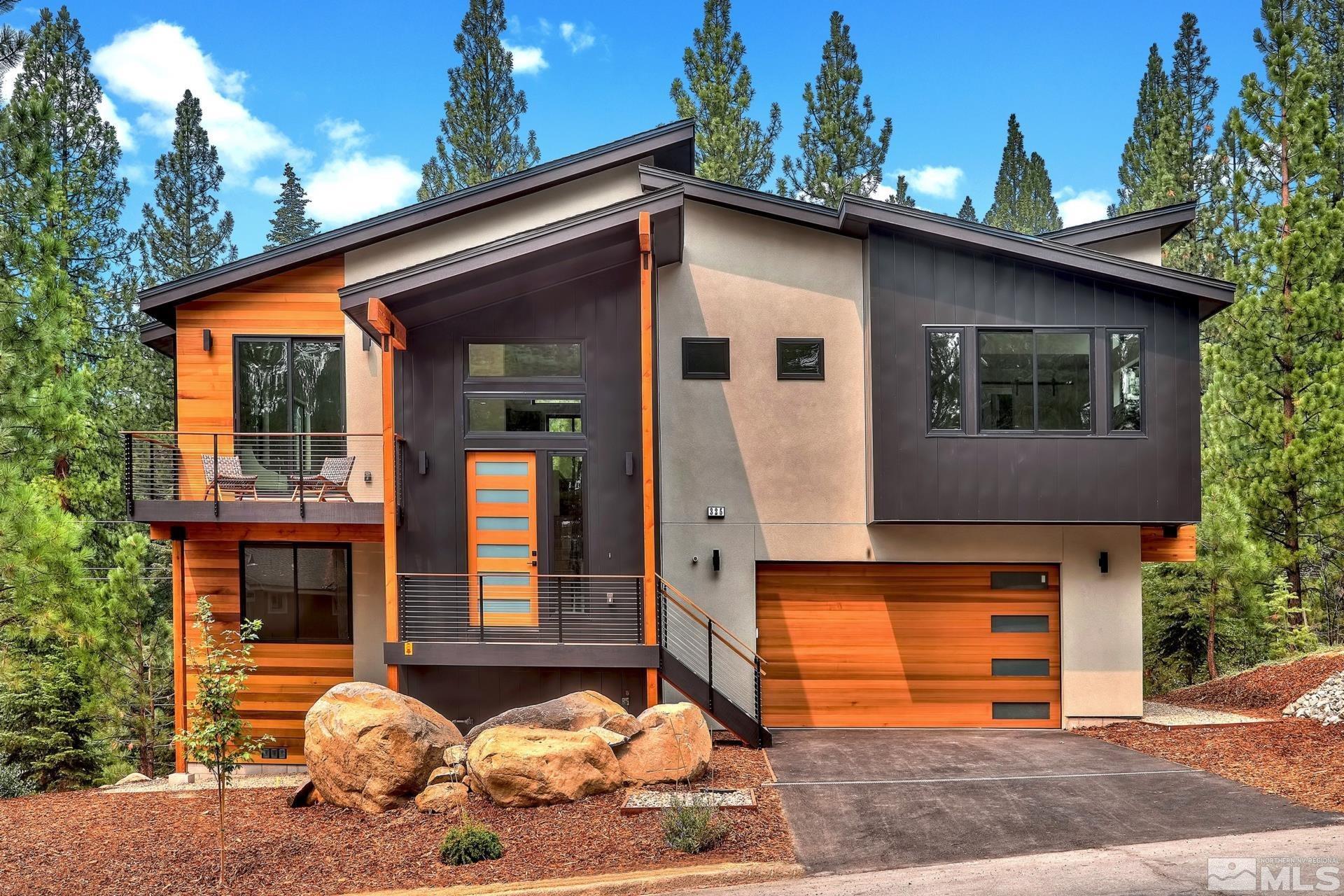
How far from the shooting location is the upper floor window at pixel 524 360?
11.2m

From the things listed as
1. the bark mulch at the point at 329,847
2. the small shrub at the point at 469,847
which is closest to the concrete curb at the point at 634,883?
the bark mulch at the point at 329,847

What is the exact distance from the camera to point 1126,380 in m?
11.4

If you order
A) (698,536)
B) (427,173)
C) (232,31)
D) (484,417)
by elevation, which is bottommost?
(698,536)

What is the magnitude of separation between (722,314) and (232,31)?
4071cm

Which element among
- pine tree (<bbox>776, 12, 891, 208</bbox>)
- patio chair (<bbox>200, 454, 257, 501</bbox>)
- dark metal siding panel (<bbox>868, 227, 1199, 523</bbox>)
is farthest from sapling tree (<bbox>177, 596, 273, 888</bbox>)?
pine tree (<bbox>776, 12, 891, 208</bbox>)

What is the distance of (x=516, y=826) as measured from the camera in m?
7.72

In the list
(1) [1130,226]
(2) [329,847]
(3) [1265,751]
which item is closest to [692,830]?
(2) [329,847]

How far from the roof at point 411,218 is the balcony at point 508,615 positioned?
14.9 feet

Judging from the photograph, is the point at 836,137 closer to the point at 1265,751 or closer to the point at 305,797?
the point at 1265,751

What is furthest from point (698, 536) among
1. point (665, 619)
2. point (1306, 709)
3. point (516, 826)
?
point (1306, 709)

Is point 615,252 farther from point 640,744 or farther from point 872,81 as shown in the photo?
point 872,81

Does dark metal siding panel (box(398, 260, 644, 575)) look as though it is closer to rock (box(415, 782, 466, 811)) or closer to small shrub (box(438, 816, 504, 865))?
rock (box(415, 782, 466, 811))

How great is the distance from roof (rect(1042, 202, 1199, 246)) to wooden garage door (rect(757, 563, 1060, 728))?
4.55m

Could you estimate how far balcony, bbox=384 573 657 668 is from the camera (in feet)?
34.5
